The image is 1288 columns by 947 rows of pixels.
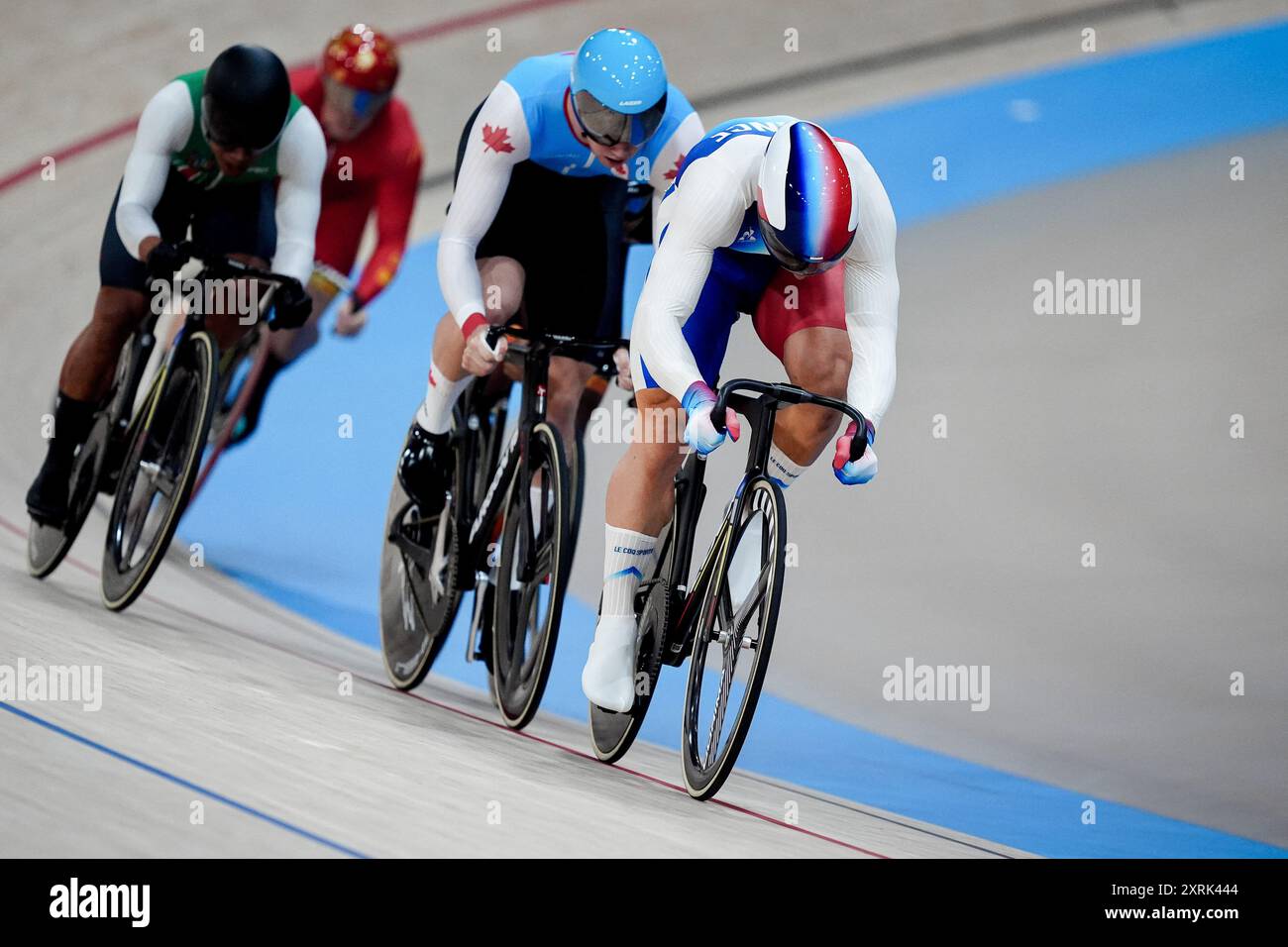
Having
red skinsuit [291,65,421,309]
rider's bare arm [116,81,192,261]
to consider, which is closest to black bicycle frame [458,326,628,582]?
rider's bare arm [116,81,192,261]

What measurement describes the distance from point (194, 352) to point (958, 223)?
5.11 m

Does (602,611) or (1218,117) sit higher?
(1218,117)

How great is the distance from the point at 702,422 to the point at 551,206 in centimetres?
106

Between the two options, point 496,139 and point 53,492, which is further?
point 53,492

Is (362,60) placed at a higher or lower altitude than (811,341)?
higher

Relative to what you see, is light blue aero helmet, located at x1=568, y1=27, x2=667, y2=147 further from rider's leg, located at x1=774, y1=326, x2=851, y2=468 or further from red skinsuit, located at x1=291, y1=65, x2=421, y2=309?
red skinsuit, located at x1=291, y1=65, x2=421, y2=309

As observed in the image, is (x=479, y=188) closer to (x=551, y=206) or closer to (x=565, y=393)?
(x=551, y=206)

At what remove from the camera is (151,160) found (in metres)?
3.81

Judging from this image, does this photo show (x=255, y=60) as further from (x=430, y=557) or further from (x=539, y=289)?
(x=430, y=557)

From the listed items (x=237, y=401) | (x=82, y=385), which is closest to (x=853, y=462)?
(x=82, y=385)

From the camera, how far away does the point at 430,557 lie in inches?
149
